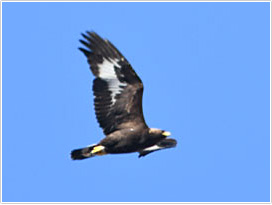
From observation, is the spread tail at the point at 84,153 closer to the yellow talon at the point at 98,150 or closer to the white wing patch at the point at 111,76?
the yellow talon at the point at 98,150

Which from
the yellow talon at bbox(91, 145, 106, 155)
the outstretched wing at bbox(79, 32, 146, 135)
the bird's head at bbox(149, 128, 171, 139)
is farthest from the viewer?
the outstretched wing at bbox(79, 32, 146, 135)

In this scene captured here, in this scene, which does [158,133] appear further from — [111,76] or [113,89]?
[111,76]

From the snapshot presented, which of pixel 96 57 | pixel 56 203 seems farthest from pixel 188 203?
pixel 96 57

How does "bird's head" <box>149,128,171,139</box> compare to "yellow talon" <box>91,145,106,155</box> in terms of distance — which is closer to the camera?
"yellow talon" <box>91,145,106,155</box>

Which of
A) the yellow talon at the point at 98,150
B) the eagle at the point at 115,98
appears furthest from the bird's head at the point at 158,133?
the yellow talon at the point at 98,150

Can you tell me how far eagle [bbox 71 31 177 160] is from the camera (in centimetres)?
1278

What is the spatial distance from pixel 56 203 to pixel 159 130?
10.3 feet

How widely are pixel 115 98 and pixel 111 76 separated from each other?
55cm

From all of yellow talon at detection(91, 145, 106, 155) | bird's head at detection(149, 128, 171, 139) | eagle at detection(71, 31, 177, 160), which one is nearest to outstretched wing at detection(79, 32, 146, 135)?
eagle at detection(71, 31, 177, 160)

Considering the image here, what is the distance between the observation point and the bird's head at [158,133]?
41.7 feet

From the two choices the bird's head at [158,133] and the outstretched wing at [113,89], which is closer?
the bird's head at [158,133]

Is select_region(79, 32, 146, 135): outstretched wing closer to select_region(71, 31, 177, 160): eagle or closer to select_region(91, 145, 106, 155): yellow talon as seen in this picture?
select_region(71, 31, 177, 160): eagle

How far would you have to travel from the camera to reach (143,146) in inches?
499

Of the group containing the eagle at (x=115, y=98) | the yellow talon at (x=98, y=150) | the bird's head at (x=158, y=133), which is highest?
→ the eagle at (x=115, y=98)
